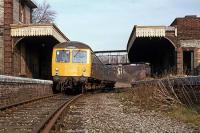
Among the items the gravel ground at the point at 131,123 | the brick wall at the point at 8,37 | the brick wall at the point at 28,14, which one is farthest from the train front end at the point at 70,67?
the brick wall at the point at 28,14

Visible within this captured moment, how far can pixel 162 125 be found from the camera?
9688 millimetres

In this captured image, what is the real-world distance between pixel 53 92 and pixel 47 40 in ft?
24.9

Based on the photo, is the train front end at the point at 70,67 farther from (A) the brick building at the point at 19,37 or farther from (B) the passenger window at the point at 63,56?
(A) the brick building at the point at 19,37

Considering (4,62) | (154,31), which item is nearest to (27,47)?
(4,62)

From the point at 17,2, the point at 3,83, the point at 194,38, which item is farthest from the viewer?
the point at 17,2

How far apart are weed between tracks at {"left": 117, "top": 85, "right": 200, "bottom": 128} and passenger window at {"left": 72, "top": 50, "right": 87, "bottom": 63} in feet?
23.6

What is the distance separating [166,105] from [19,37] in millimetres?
17574

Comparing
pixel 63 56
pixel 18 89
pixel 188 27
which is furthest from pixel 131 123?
pixel 188 27

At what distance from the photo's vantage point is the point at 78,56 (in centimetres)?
2409

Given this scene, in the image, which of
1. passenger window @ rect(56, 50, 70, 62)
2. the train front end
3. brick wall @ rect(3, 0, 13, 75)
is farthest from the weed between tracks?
brick wall @ rect(3, 0, 13, 75)

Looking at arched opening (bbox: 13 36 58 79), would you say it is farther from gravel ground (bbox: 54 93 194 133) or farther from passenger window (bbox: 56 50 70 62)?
gravel ground (bbox: 54 93 194 133)

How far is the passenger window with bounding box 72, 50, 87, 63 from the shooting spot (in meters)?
24.0

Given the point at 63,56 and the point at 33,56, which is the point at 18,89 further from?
the point at 33,56

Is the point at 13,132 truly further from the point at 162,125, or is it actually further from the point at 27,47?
the point at 27,47
